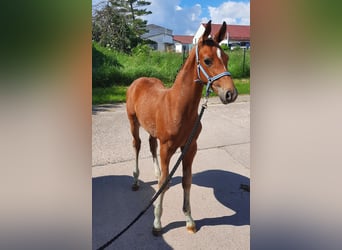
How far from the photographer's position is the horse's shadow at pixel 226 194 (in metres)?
2.70

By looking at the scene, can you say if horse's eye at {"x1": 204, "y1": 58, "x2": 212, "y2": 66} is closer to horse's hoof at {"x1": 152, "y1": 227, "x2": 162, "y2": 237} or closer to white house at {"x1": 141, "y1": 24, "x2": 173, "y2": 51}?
horse's hoof at {"x1": 152, "y1": 227, "x2": 162, "y2": 237}

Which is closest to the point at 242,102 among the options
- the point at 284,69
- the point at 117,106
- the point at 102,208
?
the point at 117,106

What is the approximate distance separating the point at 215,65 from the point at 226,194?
1902mm

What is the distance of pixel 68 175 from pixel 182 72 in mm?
1685

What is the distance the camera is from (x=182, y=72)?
2189 mm

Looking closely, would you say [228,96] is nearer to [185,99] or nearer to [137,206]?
[185,99]

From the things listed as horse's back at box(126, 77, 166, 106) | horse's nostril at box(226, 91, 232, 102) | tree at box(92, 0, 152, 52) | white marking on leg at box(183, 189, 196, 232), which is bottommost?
white marking on leg at box(183, 189, 196, 232)

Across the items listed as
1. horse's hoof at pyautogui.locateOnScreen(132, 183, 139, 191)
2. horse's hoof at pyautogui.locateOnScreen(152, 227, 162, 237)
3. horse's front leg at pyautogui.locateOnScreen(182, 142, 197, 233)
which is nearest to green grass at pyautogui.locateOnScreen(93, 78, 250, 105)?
horse's hoof at pyautogui.locateOnScreen(132, 183, 139, 191)

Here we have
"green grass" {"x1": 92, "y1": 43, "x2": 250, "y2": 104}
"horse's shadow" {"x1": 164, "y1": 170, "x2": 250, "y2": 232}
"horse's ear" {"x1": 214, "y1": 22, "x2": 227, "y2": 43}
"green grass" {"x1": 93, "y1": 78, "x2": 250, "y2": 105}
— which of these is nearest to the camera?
"horse's ear" {"x1": 214, "y1": 22, "x2": 227, "y2": 43}

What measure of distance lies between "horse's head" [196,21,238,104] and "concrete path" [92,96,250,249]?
4.36ft

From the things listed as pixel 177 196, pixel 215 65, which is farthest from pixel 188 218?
pixel 215 65

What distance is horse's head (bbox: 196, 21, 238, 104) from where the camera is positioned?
1.79m

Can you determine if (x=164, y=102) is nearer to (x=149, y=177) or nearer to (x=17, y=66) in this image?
(x=149, y=177)

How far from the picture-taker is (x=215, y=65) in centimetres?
187
